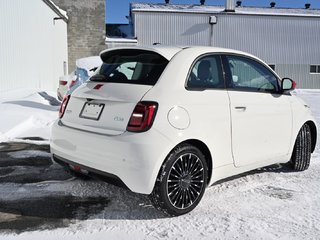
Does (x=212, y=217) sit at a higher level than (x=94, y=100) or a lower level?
lower

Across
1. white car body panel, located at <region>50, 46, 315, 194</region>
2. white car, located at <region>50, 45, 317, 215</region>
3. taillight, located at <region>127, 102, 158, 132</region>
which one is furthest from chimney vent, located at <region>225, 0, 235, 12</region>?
taillight, located at <region>127, 102, 158, 132</region>

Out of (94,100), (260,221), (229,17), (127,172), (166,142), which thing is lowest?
(260,221)

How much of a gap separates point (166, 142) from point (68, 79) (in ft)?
26.1

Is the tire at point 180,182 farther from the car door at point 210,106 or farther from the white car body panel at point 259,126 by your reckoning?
the white car body panel at point 259,126

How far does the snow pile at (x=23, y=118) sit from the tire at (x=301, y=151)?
4.47 meters

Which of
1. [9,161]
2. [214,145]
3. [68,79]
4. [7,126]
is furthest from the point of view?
[68,79]

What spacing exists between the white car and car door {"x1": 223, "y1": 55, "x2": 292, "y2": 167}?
1 cm

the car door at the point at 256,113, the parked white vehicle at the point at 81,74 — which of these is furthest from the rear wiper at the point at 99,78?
the parked white vehicle at the point at 81,74

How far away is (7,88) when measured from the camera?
11164 millimetres

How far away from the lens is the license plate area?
3.48m

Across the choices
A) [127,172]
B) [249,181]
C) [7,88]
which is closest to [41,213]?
[127,172]

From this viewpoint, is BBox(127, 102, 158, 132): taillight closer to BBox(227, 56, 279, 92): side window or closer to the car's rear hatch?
the car's rear hatch

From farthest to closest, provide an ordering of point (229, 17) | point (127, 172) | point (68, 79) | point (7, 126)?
1. point (229, 17)
2. point (68, 79)
3. point (7, 126)
4. point (127, 172)

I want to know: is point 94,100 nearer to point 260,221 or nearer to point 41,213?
point 41,213
